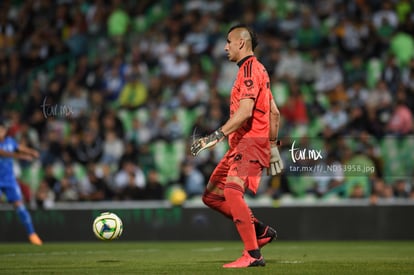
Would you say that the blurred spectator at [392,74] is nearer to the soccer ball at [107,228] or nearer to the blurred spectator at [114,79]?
the blurred spectator at [114,79]

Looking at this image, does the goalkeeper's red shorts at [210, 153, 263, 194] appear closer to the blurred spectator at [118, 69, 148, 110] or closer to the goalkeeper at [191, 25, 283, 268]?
the goalkeeper at [191, 25, 283, 268]

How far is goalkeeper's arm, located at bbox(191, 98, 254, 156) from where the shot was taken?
30.6 ft

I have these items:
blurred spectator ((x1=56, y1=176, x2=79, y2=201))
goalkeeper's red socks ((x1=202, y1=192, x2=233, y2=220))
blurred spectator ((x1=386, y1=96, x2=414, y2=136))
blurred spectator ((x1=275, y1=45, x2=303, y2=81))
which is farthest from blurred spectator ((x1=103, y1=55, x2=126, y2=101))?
goalkeeper's red socks ((x1=202, y1=192, x2=233, y2=220))

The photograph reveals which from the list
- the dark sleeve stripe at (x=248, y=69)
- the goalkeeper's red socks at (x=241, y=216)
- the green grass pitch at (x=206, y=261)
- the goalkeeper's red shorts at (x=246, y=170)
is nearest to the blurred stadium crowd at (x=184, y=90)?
the green grass pitch at (x=206, y=261)

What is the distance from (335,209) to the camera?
693 inches

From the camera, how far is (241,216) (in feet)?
31.1

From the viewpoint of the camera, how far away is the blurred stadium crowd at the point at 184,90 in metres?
17.6

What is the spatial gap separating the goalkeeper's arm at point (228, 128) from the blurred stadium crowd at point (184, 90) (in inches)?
229

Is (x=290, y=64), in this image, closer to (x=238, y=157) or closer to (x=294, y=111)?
(x=294, y=111)

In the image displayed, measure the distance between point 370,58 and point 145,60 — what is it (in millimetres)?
Result: 5241

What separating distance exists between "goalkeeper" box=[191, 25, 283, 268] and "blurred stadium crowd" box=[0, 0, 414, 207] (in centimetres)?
519

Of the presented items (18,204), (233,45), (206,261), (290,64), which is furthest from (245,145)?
(290,64)

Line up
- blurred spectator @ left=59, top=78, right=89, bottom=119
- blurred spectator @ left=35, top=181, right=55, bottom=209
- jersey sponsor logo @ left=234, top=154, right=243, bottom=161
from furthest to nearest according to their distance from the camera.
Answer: blurred spectator @ left=59, top=78, right=89, bottom=119, blurred spectator @ left=35, top=181, right=55, bottom=209, jersey sponsor logo @ left=234, top=154, right=243, bottom=161

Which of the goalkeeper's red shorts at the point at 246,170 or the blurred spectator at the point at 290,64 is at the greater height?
the blurred spectator at the point at 290,64
